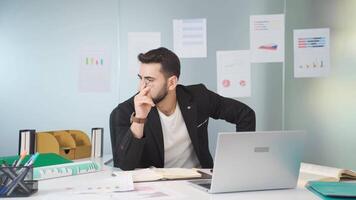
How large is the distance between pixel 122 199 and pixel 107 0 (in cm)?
205

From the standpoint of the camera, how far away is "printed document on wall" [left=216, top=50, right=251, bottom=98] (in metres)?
2.98

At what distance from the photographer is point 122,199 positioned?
1.23 m

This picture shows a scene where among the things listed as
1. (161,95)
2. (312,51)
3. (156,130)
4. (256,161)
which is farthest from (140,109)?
(312,51)

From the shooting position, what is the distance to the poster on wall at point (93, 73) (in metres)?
3.00

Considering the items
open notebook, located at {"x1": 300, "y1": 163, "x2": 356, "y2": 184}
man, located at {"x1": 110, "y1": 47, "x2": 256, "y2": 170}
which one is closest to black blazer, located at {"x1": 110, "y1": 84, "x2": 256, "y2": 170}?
man, located at {"x1": 110, "y1": 47, "x2": 256, "y2": 170}

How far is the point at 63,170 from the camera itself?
5.37ft

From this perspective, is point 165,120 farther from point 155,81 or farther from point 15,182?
point 15,182

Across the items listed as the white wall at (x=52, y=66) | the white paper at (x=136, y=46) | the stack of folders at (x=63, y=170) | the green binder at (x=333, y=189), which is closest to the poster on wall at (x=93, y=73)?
the white wall at (x=52, y=66)

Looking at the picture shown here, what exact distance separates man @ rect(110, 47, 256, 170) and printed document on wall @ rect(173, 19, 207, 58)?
0.49 metres

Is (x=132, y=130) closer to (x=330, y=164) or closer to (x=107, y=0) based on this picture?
(x=107, y=0)

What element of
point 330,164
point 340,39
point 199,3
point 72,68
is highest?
point 199,3

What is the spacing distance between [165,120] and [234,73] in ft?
3.10

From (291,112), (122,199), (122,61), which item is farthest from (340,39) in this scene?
(122,199)

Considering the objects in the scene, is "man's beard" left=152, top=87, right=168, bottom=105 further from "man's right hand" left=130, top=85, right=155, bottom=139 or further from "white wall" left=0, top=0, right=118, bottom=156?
"white wall" left=0, top=0, right=118, bottom=156
